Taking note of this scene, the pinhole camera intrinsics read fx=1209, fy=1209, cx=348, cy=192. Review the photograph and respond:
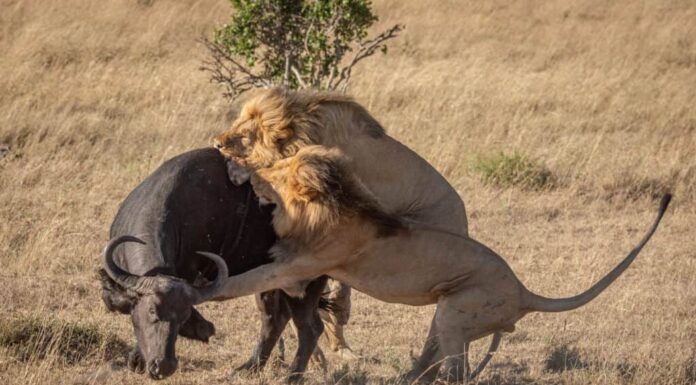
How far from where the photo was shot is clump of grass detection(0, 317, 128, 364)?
6293 mm

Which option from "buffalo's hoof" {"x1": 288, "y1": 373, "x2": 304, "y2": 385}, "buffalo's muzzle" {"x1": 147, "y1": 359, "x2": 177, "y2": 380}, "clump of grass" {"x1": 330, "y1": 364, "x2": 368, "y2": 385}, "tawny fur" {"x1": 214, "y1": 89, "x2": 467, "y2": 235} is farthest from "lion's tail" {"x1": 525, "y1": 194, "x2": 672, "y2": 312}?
"buffalo's muzzle" {"x1": 147, "y1": 359, "x2": 177, "y2": 380}

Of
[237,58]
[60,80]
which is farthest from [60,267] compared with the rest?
[237,58]

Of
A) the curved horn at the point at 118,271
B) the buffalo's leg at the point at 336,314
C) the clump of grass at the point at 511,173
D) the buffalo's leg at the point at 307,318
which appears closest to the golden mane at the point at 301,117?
the buffalo's leg at the point at 307,318

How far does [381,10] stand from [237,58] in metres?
5.02

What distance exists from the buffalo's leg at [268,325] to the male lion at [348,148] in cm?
85

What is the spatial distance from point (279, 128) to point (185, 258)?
0.81 metres

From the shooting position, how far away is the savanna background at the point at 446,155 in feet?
22.6

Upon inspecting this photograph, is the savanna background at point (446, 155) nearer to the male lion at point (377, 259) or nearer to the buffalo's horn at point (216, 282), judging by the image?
the male lion at point (377, 259)

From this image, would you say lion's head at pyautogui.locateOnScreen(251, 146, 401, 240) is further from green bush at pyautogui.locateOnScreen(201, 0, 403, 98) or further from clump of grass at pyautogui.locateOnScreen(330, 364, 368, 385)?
green bush at pyautogui.locateOnScreen(201, 0, 403, 98)

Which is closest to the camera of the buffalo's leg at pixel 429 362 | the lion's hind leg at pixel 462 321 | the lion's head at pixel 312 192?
the lion's head at pixel 312 192

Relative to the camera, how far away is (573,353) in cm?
707

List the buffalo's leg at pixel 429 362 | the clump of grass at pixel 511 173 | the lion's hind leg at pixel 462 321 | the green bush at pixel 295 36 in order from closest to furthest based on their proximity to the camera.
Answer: the lion's hind leg at pixel 462 321 < the buffalo's leg at pixel 429 362 < the clump of grass at pixel 511 173 < the green bush at pixel 295 36

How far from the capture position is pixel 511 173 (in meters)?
11.2

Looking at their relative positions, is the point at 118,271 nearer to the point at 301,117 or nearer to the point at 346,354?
the point at 301,117
